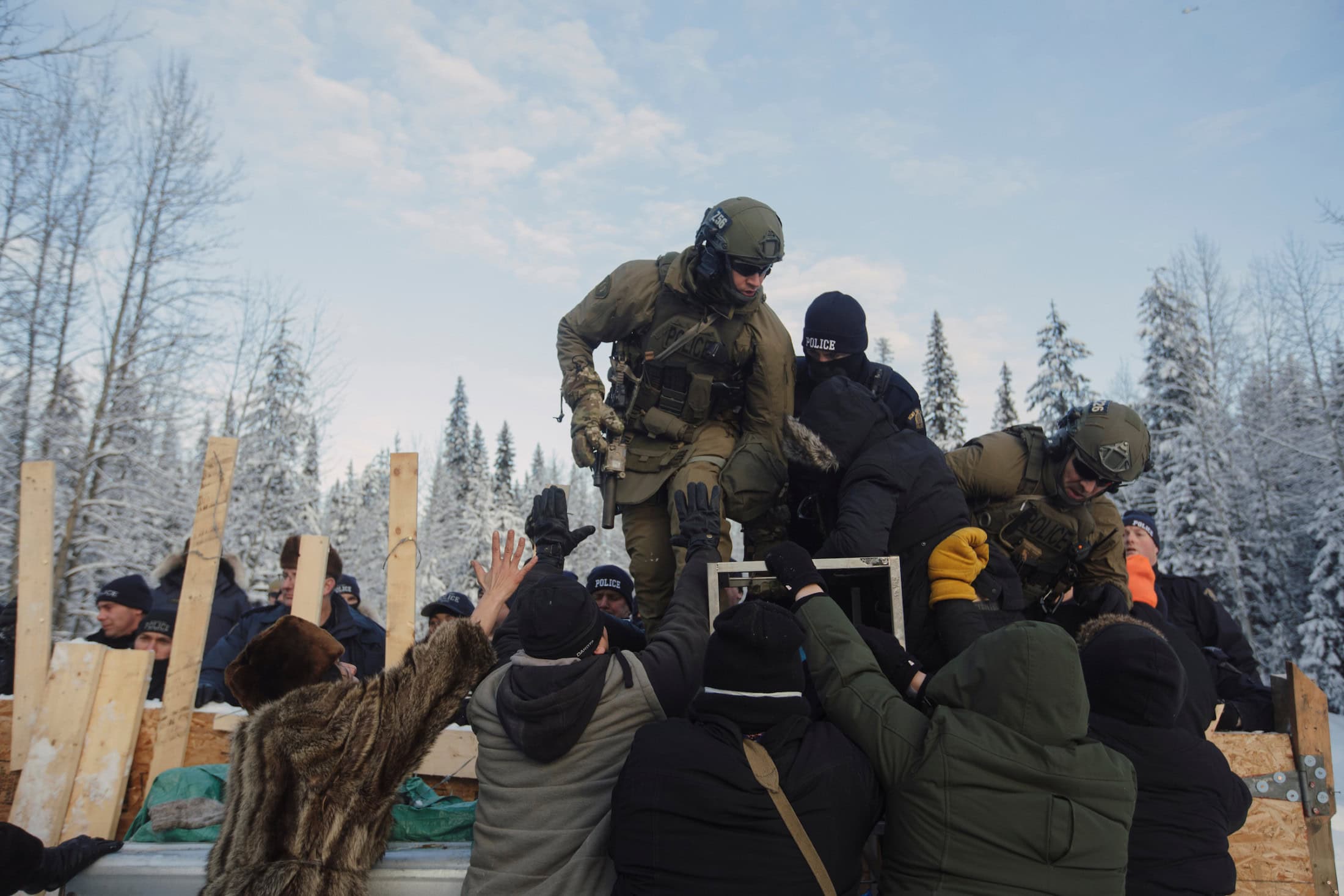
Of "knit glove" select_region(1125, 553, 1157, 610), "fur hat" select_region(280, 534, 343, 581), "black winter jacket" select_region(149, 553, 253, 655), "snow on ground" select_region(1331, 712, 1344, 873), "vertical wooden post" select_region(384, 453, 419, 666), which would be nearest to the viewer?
"vertical wooden post" select_region(384, 453, 419, 666)

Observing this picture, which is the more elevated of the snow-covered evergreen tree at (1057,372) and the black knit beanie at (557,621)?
the snow-covered evergreen tree at (1057,372)

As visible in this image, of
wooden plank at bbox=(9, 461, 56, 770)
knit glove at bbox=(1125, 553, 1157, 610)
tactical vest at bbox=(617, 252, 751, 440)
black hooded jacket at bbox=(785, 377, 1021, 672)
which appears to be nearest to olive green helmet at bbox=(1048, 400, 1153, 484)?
black hooded jacket at bbox=(785, 377, 1021, 672)

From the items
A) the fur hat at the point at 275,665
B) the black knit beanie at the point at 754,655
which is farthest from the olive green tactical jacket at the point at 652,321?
the black knit beanie at the point at 754,655

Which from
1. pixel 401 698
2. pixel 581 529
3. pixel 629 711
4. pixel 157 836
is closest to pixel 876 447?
pixel 581 529

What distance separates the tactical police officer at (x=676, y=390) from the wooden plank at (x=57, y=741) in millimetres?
2857

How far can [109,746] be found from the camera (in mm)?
4438

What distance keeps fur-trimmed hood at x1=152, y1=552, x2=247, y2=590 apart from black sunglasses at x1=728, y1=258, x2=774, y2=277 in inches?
225

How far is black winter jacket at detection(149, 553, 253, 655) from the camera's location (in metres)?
7.55

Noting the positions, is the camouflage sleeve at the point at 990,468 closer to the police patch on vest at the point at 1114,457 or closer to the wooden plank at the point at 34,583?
the police patch on vest at the point at 1114,457

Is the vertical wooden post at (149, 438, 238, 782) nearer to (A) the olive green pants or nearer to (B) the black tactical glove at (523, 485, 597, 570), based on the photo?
(B) the black tactical glove at (523, 485, 597, 570)

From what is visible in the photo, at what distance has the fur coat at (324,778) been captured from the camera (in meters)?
2.85

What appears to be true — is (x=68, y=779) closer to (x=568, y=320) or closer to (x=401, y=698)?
(x=401, y=698)

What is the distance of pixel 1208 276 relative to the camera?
3030 cm

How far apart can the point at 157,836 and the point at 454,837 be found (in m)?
1.21
